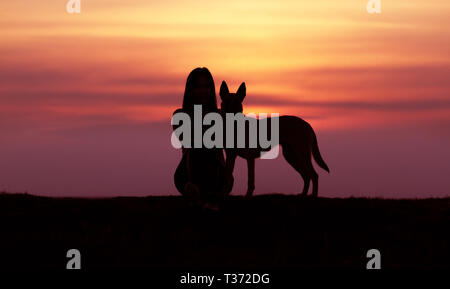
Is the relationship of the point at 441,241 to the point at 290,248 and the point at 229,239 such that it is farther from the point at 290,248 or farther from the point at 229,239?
the point at 229,239

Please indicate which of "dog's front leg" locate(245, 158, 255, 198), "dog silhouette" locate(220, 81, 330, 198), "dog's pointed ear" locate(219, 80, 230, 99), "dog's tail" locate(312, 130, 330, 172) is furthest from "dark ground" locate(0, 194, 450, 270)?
"dog's tail" locate(312, 130, 330, 172)

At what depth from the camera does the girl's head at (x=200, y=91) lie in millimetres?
10016

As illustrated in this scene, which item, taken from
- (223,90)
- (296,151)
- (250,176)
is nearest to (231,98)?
Result: (223,90)

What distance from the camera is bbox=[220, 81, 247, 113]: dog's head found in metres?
11.5

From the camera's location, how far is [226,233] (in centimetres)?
948

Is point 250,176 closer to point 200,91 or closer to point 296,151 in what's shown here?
point 296,151

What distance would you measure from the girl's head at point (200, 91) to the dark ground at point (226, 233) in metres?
1.49

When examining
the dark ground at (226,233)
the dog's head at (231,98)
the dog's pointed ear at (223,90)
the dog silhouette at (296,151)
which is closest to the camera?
the dark ground at (226,233)

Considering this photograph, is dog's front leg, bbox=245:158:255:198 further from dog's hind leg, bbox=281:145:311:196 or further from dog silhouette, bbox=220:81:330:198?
dog's hind leg, bbox=281:145:311:196

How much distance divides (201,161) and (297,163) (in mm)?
3319

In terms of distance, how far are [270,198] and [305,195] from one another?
104 cm

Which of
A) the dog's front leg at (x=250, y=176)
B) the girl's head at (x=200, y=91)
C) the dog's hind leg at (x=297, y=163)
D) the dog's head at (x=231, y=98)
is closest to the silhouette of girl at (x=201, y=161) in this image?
the girl's head at (x=200, y=91)

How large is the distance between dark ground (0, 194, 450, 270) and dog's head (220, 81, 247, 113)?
142cm

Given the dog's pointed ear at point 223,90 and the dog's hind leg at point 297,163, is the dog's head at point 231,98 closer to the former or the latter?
the dog's pointed ear at point 223,90
